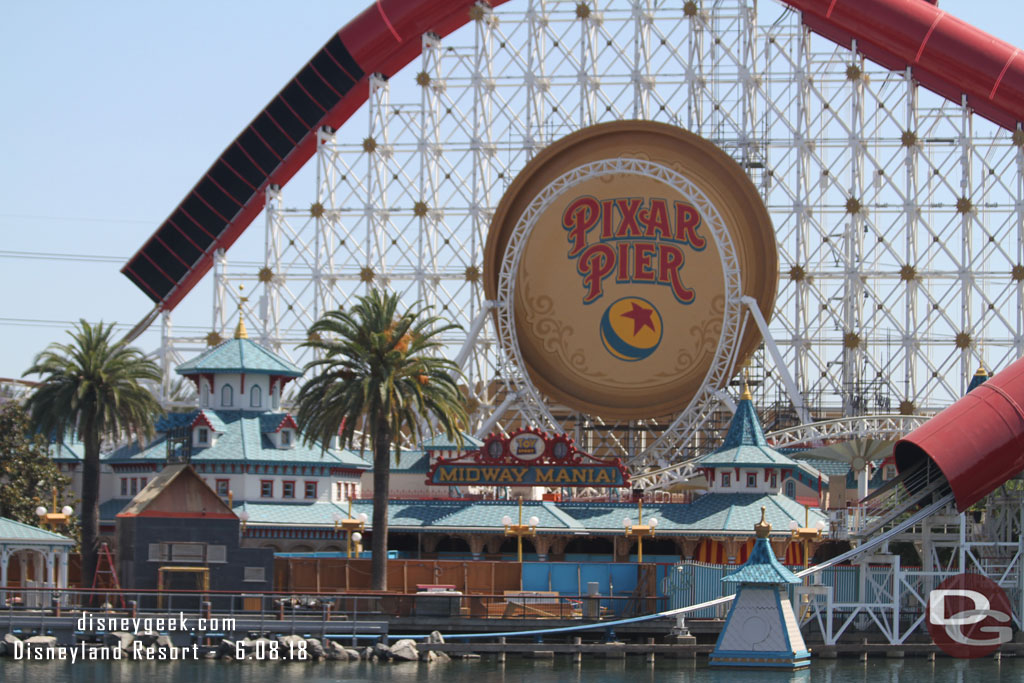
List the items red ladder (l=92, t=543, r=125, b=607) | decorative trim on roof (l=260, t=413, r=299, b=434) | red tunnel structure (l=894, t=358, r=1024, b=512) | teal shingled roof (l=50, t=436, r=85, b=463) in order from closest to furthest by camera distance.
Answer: red tunnel structure (l=894, t=358, r=1024, b=512), red ladder (l=92, t=543, r=125, b=607), decorative trim on roof (l=260, t=413, r=299, b=434), teal shingled roof (l=50, t=436, r=85, b=463)

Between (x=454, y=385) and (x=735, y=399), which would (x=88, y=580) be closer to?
→ (x=454, y=385)

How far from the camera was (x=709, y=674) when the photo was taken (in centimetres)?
5522

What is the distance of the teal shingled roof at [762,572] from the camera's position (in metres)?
55.7

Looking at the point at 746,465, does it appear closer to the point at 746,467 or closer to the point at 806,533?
the point at 746,467

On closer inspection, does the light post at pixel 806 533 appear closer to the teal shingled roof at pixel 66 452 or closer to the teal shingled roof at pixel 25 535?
the teal shingled roof at pixel 25 535

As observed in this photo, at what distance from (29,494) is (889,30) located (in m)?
41.5

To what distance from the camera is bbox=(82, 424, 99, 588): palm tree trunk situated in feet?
219

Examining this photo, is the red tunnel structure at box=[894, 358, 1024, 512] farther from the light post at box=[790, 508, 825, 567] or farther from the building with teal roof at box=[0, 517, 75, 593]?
the building with teal roof at box=[0, 517, 75, 593]

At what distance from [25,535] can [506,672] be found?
1790 cm

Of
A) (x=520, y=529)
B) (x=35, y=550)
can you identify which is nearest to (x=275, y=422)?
(x=35, y=550)

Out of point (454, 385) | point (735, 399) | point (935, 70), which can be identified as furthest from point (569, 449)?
point (935, 70)

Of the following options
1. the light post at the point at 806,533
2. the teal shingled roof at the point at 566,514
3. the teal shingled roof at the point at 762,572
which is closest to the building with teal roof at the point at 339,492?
the teal shingled roof at the point at 566,514

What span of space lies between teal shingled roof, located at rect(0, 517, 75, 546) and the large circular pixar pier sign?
1064 inches

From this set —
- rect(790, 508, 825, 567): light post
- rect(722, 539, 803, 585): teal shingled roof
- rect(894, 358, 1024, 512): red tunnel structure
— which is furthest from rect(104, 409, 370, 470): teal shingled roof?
rect(894, 358, 1024, 512): red tunnel structure
